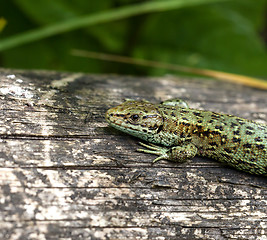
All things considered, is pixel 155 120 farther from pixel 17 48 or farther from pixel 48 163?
pixel 17 48

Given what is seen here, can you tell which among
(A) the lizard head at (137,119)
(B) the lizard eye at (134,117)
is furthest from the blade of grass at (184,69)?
(B) the lizard eye at (134,117)

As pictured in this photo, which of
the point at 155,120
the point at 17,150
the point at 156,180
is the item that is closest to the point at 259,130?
the point at 155,120

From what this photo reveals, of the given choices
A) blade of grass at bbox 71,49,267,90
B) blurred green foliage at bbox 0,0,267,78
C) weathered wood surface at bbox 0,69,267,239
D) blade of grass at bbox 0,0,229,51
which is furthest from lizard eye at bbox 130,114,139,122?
blurred green foliage at bbox 0,0,267,78

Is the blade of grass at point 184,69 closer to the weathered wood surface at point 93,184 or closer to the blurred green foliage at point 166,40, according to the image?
the blurred green foliage at point 166,40

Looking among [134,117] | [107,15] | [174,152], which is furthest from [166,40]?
[174,152]

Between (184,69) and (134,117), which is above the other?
(184,69)

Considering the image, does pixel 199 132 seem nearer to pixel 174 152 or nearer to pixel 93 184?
pixel 174 152
